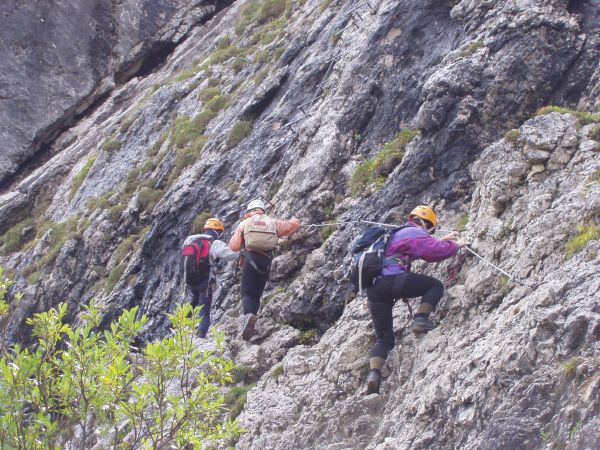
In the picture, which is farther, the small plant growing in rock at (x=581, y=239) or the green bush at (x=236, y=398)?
the green bush at (x=236, y=398)

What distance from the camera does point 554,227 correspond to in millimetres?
10766

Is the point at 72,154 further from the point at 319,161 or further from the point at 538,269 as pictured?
the point at 538,269

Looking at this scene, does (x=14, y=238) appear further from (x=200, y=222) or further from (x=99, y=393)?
(x=99, y=393)

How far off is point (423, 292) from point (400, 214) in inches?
120

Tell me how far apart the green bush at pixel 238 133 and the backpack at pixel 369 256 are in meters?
11.5

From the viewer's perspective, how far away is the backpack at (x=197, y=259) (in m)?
17.2

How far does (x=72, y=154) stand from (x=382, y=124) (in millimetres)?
23262

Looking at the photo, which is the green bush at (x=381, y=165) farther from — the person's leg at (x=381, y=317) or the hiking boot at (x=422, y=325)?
the hiking boot at (x=422, y=325)

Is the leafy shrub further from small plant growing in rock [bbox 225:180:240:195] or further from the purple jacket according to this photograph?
small plant growing in rock [bbox 225:180:240:195]

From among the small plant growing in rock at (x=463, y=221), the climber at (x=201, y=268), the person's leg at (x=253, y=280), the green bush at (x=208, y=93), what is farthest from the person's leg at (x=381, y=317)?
the green bush at (x=208, y=93)

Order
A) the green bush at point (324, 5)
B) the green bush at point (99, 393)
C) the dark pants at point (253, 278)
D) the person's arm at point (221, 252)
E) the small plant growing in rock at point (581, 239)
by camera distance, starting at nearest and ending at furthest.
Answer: the green bush at point (99, 393) → the small plant growing in rock at point (581, 239) → the dark pants at point (253, 278) → the person's arm at point (221, 252) → the green bush at point (324, 5)

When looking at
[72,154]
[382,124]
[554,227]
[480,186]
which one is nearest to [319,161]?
[382,124]

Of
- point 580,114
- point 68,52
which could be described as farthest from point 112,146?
point 580,114

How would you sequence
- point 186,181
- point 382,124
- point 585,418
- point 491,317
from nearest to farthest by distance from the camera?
point 585,418 → point 491,317 → point 382,124 → point 186,181
